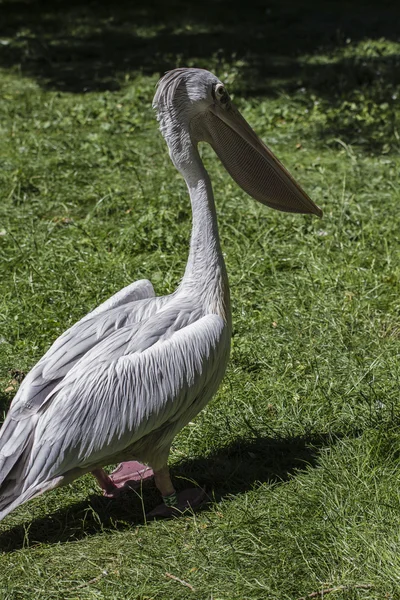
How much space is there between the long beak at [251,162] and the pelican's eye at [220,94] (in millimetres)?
35

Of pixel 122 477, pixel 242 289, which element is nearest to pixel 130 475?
pixel 122 477

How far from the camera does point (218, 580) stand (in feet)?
10.3

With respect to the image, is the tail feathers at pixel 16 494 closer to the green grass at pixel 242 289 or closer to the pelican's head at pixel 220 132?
the green grass at pixel 242 289

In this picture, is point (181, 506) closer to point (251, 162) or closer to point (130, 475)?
point (130, 475)

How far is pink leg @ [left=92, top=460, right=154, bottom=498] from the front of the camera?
373 cm

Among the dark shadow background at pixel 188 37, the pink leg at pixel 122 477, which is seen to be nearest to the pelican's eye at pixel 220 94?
the pink leg at pixel 122 477

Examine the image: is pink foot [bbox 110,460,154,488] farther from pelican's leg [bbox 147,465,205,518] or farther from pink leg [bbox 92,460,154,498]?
pelican's leg [bbox 147,465,205,518]

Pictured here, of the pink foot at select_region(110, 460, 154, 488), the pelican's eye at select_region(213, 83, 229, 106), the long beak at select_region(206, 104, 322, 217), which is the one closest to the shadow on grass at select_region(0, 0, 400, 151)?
the long beak at select_region(206, 104, 322, 217)

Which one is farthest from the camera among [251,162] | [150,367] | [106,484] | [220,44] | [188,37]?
[188,37]

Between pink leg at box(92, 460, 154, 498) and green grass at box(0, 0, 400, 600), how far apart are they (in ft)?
0.22

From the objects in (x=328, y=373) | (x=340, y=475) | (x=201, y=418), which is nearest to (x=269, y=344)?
(x=328, y=373)

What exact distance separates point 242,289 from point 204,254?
169 centimetres

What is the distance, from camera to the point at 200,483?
384 cm

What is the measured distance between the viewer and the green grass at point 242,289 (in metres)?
3.25
